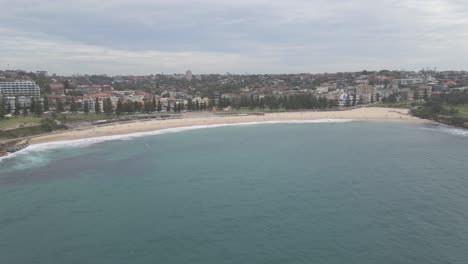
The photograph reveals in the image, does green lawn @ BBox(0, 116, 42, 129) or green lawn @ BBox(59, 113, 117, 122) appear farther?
green lawn @ BBox(59, 113, 117, 122)

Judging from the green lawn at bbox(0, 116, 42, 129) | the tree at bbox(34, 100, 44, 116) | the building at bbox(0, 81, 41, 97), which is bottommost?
the green lawn at bbox(0, 116, 42, 129)

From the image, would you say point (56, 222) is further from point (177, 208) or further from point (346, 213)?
point (346, 213)

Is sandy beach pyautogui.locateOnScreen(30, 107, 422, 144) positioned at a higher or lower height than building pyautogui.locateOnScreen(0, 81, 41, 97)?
lower

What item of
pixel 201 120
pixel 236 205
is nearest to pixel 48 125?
pixel 201 120

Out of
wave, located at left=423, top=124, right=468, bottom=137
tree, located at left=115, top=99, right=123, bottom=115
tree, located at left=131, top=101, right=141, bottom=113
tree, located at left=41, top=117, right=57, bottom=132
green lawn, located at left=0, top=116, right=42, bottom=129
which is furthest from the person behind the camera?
tree, located at left=131, top=101, right=141, bottom=113

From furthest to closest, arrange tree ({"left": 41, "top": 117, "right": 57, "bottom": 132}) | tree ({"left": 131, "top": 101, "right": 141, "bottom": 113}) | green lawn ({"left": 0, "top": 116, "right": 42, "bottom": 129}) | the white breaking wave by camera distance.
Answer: tree ({"left": 131, "top": 101, "right": 141, "bottom": 113}) → tree ({"left": 41, "top": 117, "right": 57, "bottom": 132}) → green lawn ({"left": 0, "top": 116, "right": 42, "bottom": 129}) → the white breaking wave

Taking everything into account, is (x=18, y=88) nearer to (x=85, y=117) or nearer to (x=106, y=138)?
(x=85, y=117)

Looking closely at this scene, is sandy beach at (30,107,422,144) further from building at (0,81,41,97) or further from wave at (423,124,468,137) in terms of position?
building at (0,81,41,97)

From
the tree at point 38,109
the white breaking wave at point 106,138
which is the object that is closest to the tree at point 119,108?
the tree at point 38,109

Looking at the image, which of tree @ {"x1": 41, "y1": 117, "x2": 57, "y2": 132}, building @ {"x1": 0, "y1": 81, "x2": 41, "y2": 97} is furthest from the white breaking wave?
building @ {"x1": 0, "y1": 81, "x2": 41, "y2": 97}
